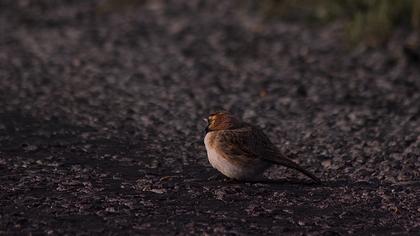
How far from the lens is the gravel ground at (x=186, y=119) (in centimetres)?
642

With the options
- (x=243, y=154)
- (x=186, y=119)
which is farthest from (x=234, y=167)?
(x=186, y=119)

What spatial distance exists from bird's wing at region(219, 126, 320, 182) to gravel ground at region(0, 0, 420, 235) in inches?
9.7

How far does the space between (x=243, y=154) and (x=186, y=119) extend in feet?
9.87

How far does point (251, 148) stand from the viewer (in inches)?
275

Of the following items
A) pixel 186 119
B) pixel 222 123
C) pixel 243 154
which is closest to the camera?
pixel 243 154

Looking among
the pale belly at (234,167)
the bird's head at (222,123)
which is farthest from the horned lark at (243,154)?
the bird's head at (222,123)

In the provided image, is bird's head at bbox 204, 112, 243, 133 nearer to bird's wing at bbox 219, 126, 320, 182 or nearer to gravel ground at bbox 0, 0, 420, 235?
bird's wing at bbox 219, 126, 320, 182

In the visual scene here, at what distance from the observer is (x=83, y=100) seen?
1066cm

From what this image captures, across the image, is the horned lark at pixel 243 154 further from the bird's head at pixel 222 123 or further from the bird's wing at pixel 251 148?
the bird's head at pixel 222 123

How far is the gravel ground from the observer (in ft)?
21.1

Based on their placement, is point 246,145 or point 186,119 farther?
point 186,119

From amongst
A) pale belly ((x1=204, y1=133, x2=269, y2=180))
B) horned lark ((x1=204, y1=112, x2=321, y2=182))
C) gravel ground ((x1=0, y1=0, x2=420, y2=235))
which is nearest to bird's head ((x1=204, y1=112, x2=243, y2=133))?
horned lark ((x1=204, y1=112, x2=321, y2=182))

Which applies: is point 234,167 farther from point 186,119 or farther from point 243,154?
point 186,119

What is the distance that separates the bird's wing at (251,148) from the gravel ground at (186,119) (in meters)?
0.25
